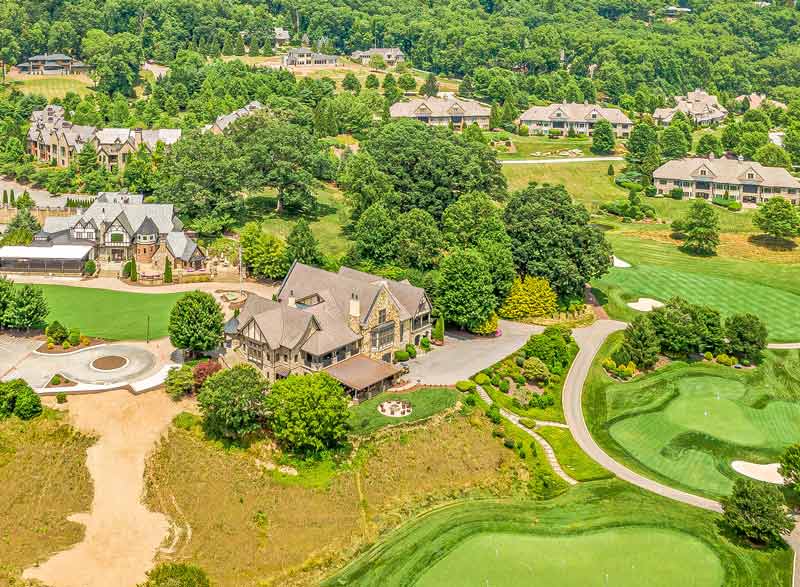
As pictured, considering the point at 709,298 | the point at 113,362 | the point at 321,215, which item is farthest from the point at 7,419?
the point at 709,298

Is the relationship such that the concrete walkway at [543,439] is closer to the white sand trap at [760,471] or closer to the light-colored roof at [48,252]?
the white sand trap at [760,471]

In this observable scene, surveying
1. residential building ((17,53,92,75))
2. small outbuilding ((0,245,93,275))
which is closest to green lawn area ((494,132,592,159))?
small outbuilding ((0,245,93,275))

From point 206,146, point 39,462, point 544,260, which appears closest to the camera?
point 39,462

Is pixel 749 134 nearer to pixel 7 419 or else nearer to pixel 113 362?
pixel 113 362

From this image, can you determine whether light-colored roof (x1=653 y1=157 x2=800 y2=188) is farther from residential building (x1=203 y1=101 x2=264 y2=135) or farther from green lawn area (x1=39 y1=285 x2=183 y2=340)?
green lawn area (x1=39 y1=285 x2=183 y2=340)

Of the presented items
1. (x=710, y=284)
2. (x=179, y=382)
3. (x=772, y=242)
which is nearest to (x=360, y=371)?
(x=179, y=382)
